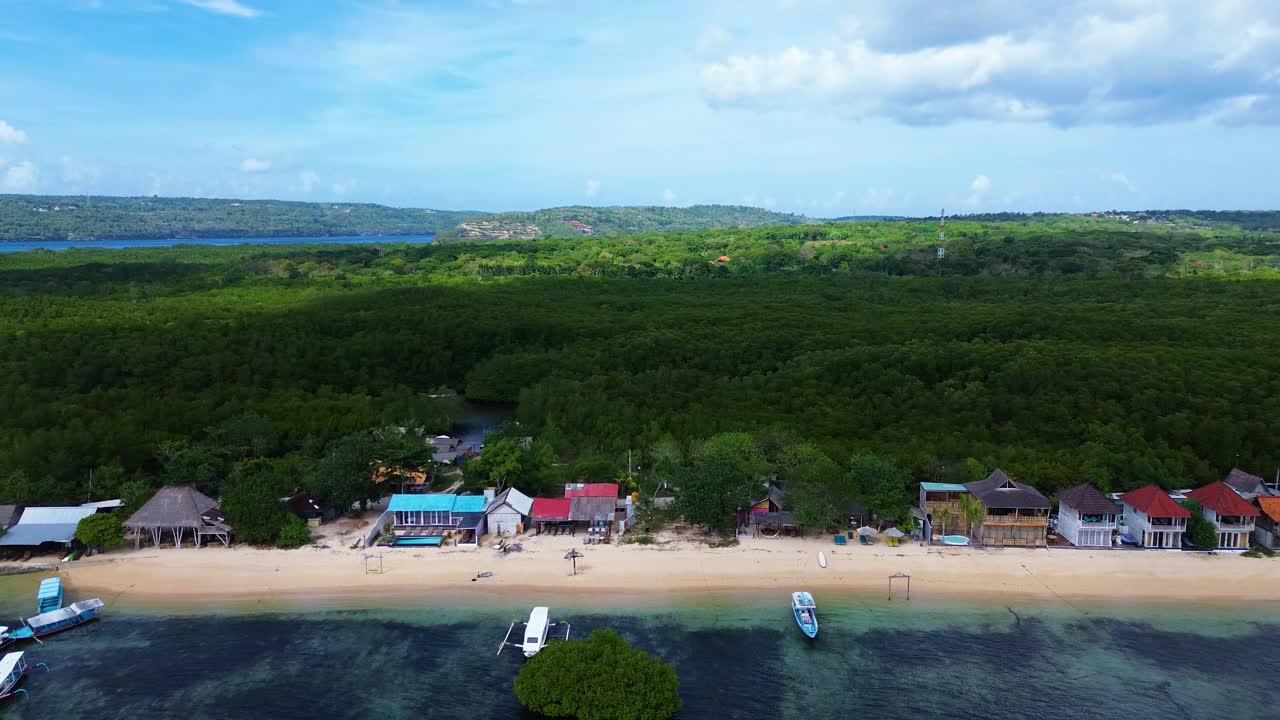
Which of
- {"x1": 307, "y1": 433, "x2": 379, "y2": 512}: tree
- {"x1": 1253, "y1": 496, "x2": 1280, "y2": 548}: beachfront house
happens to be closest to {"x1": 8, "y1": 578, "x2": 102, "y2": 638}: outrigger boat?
{"x1": 307, "y1": 433, "x2": 379, "y2": 512}: tree

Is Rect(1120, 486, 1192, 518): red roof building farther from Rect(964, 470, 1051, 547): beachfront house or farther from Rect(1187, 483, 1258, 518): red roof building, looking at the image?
Rect(964, 470, 1051, 547): beachfront house

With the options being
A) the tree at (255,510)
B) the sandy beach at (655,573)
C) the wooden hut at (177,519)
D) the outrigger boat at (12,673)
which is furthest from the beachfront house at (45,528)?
the outrigger boat at (12,673)

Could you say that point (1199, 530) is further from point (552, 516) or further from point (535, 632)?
point (535, 632)

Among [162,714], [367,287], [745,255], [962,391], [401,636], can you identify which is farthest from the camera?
[745,255]

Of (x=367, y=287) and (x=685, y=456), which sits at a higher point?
(x=367, y=287)

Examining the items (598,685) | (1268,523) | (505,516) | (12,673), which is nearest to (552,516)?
(505,516)

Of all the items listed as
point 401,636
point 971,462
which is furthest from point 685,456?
point 401,636

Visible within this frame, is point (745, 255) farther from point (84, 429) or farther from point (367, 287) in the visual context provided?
point (84, 429)
